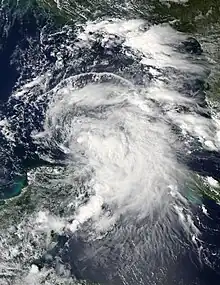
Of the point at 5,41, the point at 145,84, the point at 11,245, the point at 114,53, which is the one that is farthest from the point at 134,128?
the point at 5,41

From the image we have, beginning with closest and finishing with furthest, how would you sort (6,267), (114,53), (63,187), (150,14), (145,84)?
1. (6,267)
2. (63,187)
3. (145,84)
4. (114,53)
5. (150,14)

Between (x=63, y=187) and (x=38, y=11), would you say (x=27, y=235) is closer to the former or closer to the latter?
(x=63, y=187)

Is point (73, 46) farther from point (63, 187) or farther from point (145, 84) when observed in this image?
point (63, 187)

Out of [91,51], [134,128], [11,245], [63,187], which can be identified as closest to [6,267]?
[11,245]

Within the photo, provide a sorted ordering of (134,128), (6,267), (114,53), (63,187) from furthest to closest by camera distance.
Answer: (114,53) < (134,128) < (63,187) < (6,267)

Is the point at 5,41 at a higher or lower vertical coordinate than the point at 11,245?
higher

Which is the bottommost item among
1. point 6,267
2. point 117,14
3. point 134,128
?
point 6,267

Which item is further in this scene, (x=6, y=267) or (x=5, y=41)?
(x=5, y=41)

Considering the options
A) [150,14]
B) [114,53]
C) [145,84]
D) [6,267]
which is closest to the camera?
[6,267]

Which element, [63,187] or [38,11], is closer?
[63,187]
